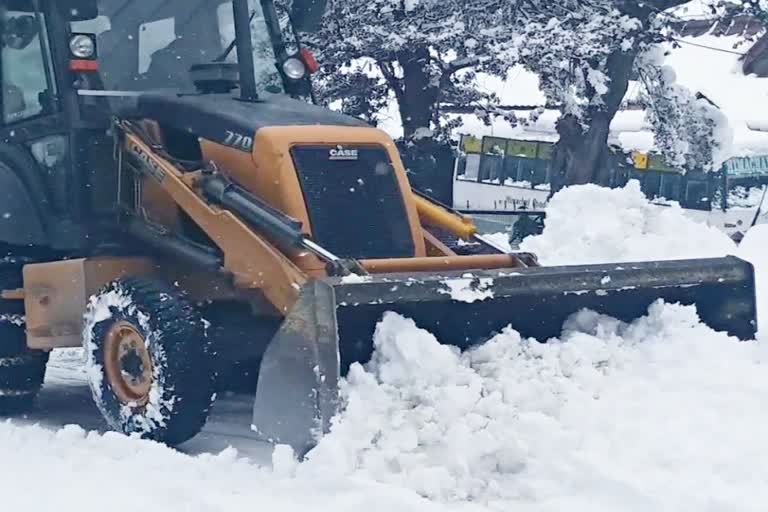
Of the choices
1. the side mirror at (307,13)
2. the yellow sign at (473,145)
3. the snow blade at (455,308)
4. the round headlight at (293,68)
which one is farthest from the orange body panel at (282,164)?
the yellow sign at (473,145)

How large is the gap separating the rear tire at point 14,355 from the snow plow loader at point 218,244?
1cm

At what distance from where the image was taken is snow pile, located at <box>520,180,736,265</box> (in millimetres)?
9531

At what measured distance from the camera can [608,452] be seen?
188 inches

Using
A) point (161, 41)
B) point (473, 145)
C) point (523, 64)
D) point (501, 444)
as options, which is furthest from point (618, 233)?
point (473, 145)

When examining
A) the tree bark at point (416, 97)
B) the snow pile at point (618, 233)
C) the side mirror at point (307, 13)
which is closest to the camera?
the side mirror at point (307, 13)

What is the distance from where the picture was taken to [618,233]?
9.60 m

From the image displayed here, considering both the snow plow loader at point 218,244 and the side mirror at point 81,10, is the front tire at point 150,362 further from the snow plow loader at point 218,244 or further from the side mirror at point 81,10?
the side mirror at point 81,10

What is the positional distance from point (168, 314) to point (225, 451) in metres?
0.71

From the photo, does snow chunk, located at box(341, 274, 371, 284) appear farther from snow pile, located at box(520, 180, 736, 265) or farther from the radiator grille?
snow pile, located at box(520, 180, 736, 265)

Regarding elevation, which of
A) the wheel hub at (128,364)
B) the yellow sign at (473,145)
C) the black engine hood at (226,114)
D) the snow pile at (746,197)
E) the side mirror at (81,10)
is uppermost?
the side mirror at (81,10)

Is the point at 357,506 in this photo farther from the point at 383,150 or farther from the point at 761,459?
the point at 383,150

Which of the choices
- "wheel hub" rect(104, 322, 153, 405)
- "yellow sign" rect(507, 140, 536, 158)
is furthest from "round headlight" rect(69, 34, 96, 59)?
"yellow sign" rect(507, 140, 536, 158)

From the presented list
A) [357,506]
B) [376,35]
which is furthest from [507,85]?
[357,506]

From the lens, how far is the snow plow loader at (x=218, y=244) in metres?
5.46
